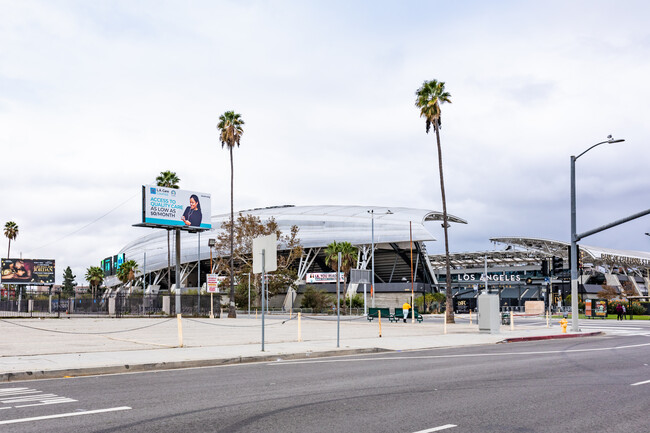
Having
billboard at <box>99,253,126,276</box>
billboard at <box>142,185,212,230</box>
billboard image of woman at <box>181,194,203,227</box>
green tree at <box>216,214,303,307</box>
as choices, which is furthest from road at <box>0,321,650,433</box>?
billboard at <box>99,253,126,276</box>

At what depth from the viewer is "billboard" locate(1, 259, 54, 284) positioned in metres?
90.7

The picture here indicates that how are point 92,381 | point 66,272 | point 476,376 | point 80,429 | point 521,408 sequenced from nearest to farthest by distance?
point 80,429 → point 521,408 → point 92,381 → point 476,376 → point 66,272

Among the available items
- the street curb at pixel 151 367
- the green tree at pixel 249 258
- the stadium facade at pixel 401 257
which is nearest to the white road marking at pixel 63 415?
the street curb at pixel 151 367

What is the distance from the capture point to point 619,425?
7.54 m

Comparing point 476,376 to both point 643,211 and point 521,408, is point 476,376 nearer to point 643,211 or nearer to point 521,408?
point 521,408

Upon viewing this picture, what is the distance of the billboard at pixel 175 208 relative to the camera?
166ft

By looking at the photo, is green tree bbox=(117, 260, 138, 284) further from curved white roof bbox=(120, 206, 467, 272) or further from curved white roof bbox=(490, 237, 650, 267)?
curved white roof bbox=(490, 237, 650, 267)

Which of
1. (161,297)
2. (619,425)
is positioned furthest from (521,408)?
(161,297)

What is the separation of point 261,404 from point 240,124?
46933 millimetres

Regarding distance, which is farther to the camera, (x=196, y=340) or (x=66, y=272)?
(x=66, y=272)

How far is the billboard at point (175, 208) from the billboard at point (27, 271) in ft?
164

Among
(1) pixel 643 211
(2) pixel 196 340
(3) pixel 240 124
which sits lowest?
(2) pixel 196 340

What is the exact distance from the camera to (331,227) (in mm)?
97250

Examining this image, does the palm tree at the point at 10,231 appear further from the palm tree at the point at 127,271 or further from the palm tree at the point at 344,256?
the palm tree at the point at 344,256
